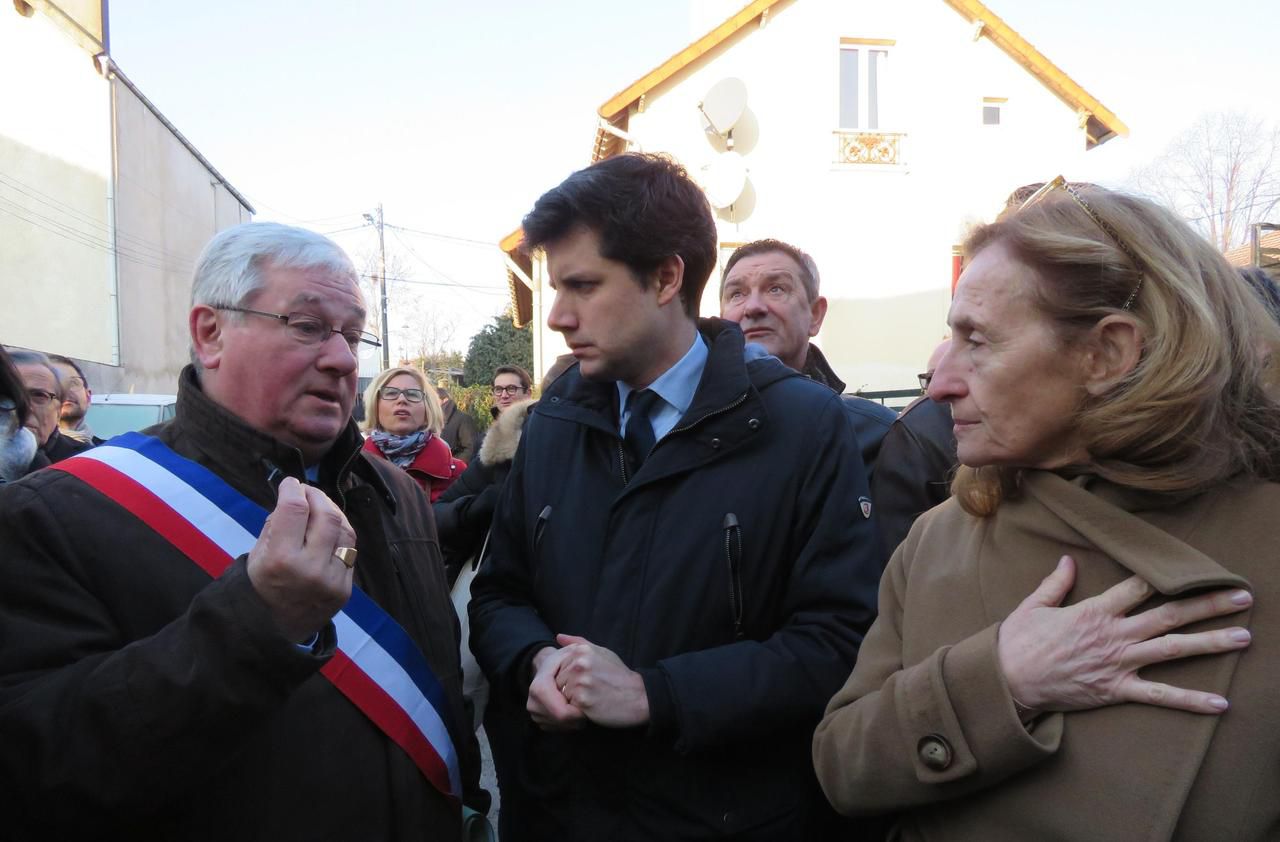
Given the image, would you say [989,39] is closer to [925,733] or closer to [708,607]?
[708,607]

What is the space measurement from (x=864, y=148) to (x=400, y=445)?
11.6 m

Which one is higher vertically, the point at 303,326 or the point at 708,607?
the point at 303,326

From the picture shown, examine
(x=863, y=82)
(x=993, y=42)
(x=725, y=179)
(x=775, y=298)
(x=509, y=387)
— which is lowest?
(x=509, y=387)

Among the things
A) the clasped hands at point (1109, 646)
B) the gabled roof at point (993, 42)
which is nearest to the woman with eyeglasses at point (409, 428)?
the clasped hands at point (1109, 646)

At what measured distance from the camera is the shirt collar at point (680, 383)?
7.58 ft

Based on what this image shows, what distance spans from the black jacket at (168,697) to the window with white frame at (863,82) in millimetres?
14568

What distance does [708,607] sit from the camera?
81.4 inches

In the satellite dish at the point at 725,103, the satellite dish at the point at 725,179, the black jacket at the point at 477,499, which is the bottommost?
the black jacket at the point at 477,499

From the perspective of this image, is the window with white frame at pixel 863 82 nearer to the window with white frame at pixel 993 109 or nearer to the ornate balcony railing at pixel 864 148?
the ornate balcony railing at pixel 864 148

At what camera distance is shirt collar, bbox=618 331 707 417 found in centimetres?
231

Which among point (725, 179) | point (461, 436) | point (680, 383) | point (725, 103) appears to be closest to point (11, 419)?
point (680, 383)

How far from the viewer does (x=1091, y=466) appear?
5.19ft

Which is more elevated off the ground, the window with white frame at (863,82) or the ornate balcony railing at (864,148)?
the window with white frame at (863,82)

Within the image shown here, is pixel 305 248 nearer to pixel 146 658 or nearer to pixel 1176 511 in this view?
pixel 146 658
